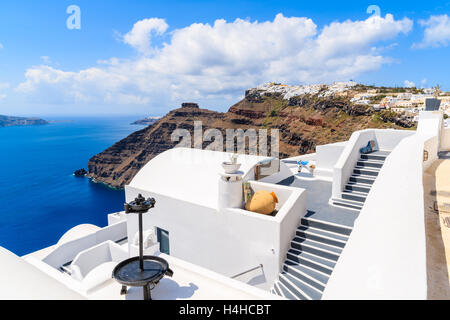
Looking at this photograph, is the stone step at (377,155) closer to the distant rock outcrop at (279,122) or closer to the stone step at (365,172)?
the stone step at (365,172)

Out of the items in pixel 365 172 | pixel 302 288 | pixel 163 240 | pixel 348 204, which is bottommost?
pixel 163 240

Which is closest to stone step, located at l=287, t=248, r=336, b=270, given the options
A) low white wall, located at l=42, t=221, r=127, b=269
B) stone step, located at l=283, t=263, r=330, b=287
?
stone step, located at l=283, t=263, r=330, b=287

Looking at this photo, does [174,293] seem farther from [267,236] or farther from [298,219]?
[298,219]

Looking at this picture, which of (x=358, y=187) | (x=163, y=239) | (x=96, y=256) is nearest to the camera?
Result: (x=358, y=187)

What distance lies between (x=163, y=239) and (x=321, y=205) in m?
6.27

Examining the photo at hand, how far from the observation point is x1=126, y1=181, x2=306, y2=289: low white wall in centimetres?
711

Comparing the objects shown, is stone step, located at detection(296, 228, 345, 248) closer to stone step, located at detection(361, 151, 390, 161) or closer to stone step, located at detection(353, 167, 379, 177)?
stone step, located at detection(353, 167, 379, 177)

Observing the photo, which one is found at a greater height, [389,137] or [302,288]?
[389,137]

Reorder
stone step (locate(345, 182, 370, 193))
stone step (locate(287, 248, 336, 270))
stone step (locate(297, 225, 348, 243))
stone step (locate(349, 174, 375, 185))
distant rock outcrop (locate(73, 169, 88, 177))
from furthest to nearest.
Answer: distant rock outcrop (locate(73, 169, 88, 177)) → stone step (locate(349, 174, 375, 185)) → stone step (locate(345, 182, 370, 193)) → stone step (locate(297, 225, 348, 243)) → stone step (locate(287, 248, 336, 270))

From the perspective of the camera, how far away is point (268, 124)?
6794 centimetres

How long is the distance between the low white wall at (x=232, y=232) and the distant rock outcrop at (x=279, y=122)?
1684 inches

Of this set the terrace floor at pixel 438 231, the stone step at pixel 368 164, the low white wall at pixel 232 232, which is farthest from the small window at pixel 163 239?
the stone step at pixel 368 164

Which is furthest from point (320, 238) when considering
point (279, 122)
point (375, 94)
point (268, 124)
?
point (268, 124)

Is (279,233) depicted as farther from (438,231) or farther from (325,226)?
(438,231)
